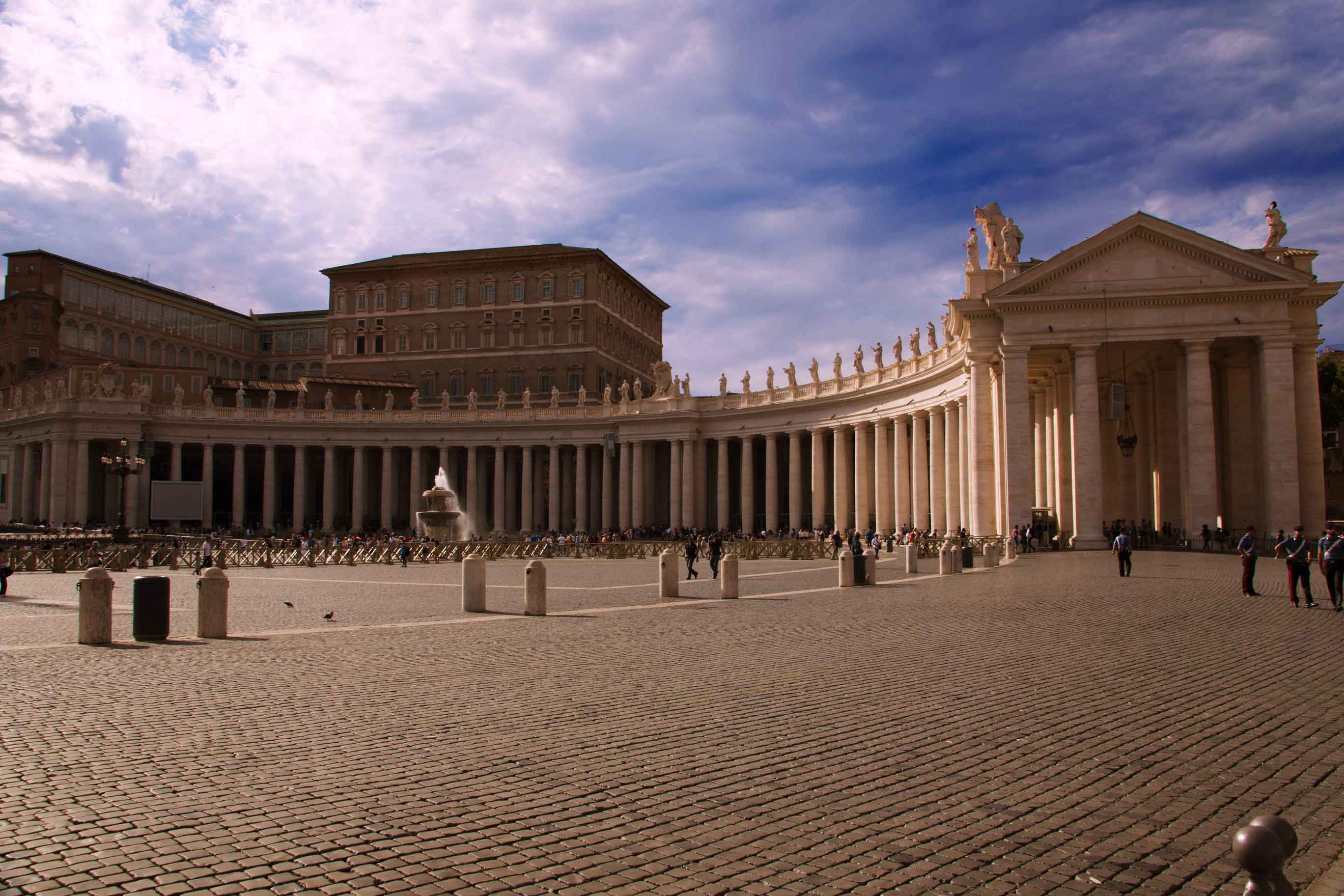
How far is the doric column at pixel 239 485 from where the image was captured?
75.9m

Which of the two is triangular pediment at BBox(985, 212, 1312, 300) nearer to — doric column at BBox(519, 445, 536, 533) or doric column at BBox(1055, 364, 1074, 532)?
doric column at BBox(1055, 364, 1074, 532)

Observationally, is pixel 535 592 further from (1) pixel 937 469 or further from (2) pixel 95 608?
(1) pixel 937 469

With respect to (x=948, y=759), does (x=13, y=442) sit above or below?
above

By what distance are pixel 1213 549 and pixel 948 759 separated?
35.6m

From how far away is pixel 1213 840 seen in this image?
6.25 metres

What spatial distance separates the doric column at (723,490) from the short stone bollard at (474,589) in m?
50.5

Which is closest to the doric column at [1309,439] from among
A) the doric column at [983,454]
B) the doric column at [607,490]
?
the doric column at [983,454]

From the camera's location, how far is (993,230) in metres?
46.6

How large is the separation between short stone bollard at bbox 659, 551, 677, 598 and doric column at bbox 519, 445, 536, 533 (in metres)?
52.4

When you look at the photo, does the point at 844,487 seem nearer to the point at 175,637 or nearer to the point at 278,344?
the point at 175,637

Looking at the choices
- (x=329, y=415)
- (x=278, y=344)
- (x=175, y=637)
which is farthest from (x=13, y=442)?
(x=175, y=637)

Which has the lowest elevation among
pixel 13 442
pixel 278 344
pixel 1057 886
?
pixel 1057 886

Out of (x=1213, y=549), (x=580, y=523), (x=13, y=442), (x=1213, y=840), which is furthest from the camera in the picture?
(x=13, y=442)

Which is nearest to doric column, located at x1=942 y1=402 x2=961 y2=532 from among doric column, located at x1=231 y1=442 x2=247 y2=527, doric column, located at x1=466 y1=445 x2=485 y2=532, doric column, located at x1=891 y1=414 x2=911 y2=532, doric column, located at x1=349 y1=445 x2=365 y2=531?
doric column, located at x1=891 y1=414 x2=911 y2=532
